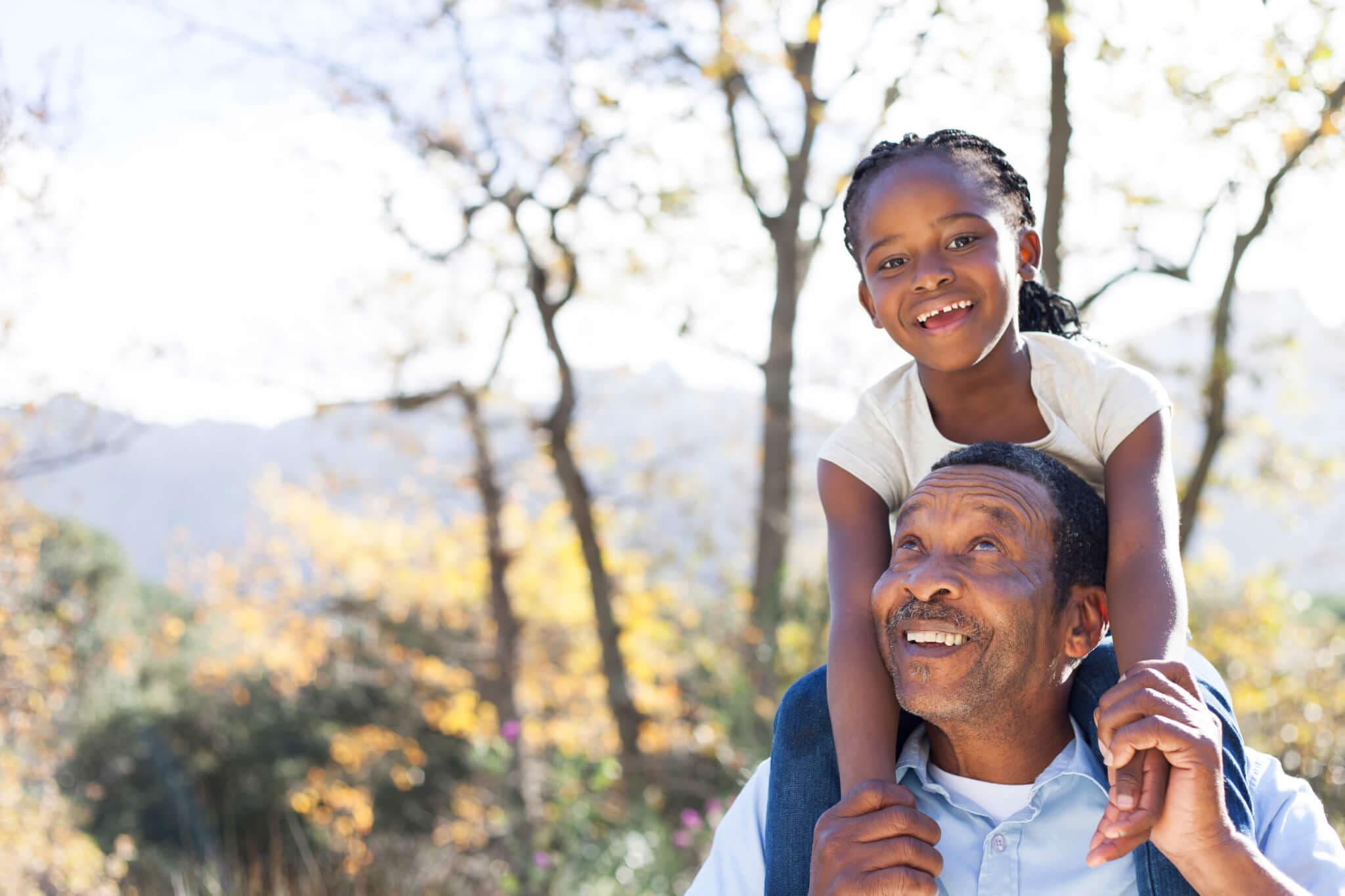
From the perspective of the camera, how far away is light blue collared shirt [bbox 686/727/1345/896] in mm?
1775

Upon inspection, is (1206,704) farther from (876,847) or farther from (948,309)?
(948,309)

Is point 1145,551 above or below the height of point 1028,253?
→ below

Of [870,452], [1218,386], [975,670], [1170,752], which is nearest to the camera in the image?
[1170,752]

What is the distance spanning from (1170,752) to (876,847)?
44 cm

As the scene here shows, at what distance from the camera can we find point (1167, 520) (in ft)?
6.42

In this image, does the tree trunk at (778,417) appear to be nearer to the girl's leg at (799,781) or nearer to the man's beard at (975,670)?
the girl's leg at (799,781)

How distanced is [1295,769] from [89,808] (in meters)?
12.7

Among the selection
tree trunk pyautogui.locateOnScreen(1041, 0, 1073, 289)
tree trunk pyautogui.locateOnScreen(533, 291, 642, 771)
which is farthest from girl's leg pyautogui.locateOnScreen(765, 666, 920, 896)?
tree trunk pyautogui.locateOnScreen(533, 291, 642, 771)

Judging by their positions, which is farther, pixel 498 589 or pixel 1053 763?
pixel 498 589

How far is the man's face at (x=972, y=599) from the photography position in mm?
1891

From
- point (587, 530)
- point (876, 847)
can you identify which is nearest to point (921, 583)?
point (876, 847)

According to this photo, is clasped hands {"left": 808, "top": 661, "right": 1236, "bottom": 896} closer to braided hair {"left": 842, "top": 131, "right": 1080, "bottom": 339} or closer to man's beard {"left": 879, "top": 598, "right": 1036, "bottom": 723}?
man's beard {"left": 879, "top": 598, "right": 1036, "bottom": 723}

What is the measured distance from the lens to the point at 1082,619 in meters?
2.01

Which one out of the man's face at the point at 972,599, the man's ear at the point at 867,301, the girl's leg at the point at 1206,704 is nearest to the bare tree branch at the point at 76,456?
the man's ear at the point at 867,301
